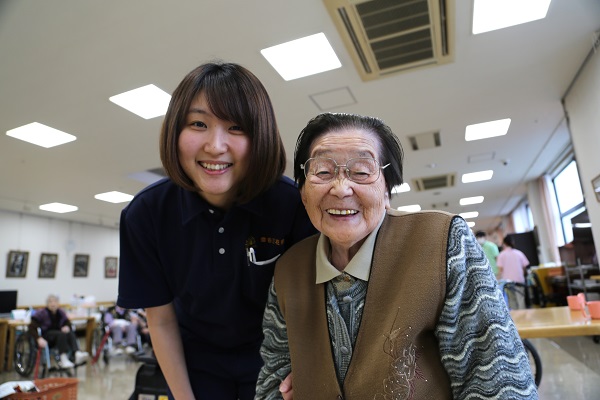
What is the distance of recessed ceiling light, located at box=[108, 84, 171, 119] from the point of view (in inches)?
171

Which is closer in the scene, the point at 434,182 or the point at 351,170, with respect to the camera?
the point at 351,170

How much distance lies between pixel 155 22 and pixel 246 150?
9.16 ft

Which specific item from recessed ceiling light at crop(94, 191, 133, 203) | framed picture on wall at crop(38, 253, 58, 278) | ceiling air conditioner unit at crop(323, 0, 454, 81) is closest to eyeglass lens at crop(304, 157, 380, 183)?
ceiling air conditioner unit at crop(323, 0, 454, 81)

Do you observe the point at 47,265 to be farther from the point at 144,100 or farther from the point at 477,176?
the point at 477,176

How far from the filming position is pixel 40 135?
5.30 metres

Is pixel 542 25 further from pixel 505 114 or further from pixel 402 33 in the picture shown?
pixel 505 114

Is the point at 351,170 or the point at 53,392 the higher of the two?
the point at 351,170

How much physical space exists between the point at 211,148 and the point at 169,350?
0.68 m

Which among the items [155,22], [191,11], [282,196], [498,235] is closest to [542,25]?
[191,11]

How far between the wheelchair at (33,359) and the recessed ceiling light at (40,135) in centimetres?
281

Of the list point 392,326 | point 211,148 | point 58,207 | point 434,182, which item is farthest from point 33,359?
point 434,182

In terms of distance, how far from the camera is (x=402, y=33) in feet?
11.3

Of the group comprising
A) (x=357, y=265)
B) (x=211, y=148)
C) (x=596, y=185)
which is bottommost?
(x=357, y=265)

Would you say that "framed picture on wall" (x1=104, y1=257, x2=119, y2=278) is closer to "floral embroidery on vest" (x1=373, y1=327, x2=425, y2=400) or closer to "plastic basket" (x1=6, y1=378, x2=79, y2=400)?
"plastic basket" (x1=6, y1=378, x2=79, y2=400)
